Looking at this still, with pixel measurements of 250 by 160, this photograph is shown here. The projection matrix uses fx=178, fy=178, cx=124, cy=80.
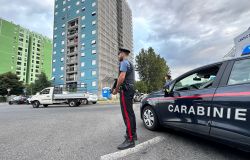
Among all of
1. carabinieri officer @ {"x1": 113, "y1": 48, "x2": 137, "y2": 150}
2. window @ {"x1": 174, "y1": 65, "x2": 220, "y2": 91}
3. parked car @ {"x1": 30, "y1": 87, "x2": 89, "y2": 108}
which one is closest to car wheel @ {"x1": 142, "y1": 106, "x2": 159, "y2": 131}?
window @ {"x1": 174, "y1": 65, "x2": 220, "y2": 91}

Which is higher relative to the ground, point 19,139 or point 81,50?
point 81,50

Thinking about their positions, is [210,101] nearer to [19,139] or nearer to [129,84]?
[129,84]

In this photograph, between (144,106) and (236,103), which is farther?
(144,106)

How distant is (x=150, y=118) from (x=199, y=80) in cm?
154

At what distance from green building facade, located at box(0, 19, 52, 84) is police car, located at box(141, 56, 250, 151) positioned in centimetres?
6917

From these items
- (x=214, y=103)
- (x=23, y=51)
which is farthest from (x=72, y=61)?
(x=214, y=103)

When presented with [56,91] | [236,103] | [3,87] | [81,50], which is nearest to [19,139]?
[236,103]

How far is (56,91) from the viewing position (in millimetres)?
16062

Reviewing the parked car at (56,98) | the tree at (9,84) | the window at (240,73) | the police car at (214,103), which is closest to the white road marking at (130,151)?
the police car at (214,103)

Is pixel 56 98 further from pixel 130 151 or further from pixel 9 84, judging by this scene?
pixel 9 84

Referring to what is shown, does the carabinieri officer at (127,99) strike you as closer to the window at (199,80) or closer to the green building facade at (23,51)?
the window at (199,80)

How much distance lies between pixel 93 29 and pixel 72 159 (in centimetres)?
5063

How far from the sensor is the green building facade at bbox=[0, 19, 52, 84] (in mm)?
69125

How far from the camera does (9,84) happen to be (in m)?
48.0
